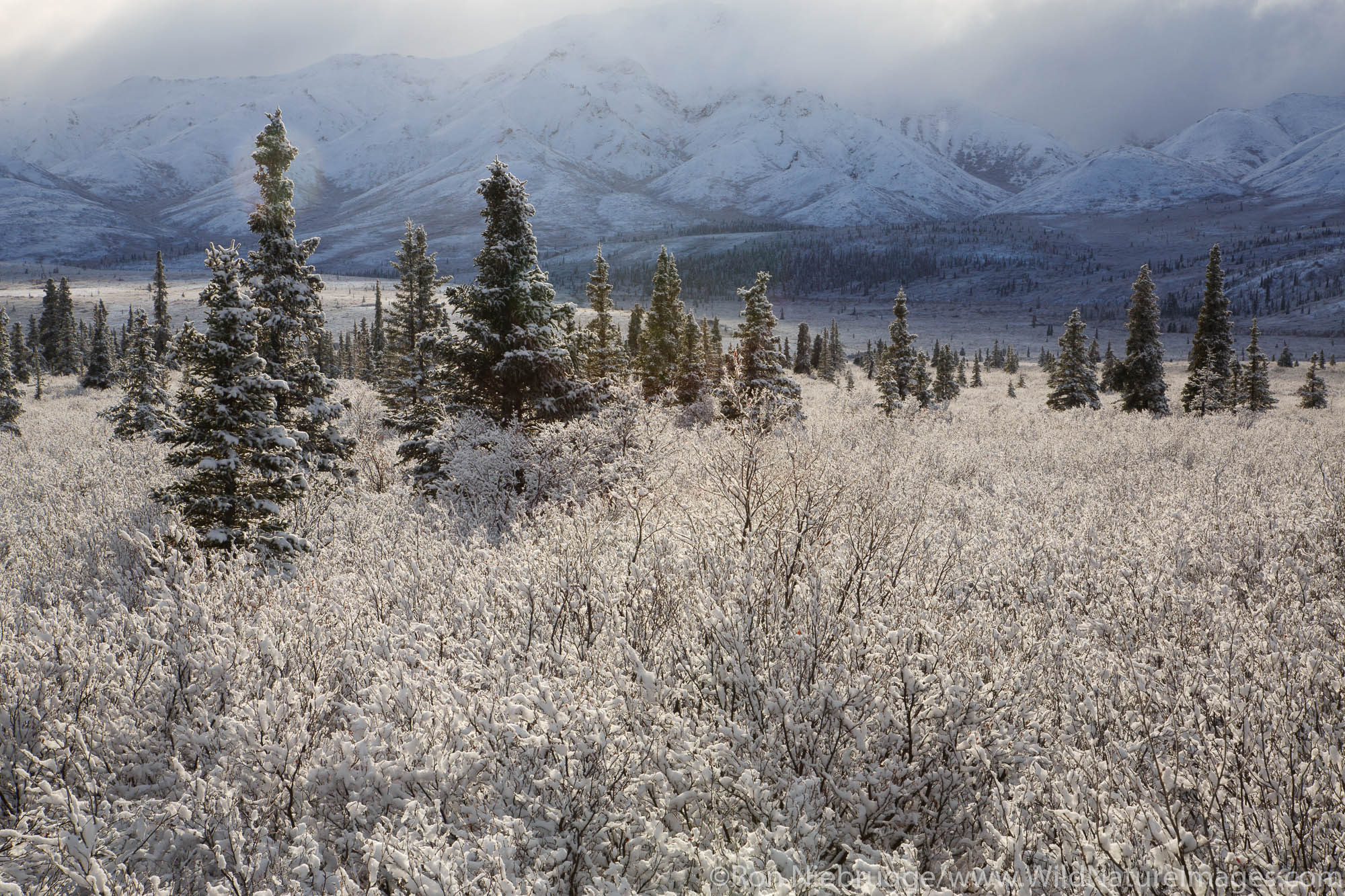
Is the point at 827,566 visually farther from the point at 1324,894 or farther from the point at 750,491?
the point at 1324,894

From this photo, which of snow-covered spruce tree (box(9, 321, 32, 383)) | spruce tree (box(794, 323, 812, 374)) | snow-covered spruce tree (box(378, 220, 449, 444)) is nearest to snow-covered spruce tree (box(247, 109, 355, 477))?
snow-covered spruce tree (box(378, 220, 449, 444))

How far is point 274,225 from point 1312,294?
231 meters

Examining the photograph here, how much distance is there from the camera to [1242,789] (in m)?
3.13

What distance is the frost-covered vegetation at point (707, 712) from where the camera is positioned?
3.20m

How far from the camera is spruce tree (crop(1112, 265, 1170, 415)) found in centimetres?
3225

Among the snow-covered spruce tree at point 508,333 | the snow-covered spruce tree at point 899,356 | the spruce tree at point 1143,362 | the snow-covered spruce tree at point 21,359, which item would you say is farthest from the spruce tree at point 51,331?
the spruce tree at point 1143,362

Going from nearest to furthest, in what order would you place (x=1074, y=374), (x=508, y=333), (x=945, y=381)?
(x=508, y=333), (x=1074, y=374), (x=945, y=381)

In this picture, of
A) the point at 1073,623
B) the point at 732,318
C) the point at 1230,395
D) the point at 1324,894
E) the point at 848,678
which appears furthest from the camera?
the point at 732,318

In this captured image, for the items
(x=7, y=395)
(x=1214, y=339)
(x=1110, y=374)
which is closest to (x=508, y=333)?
(x=7, y=395)

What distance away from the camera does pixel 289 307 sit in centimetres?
1503

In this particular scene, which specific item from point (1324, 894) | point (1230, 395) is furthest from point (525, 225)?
point (1230, 395)

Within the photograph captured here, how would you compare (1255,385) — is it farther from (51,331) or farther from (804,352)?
(51,331)

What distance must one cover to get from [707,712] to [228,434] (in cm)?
874

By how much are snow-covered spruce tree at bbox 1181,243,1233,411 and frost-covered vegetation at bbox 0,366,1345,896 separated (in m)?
32.1
